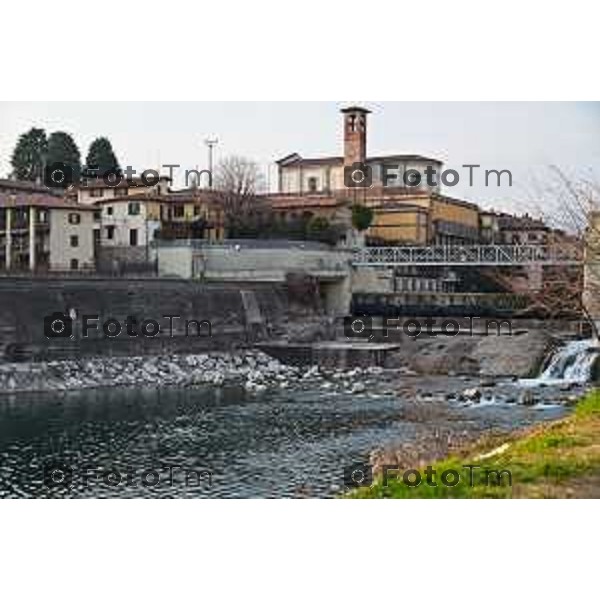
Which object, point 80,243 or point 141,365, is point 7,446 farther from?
point 80,243

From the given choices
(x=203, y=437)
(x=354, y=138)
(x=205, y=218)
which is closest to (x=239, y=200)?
(x=205, y=218)

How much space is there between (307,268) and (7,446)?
1058 cm

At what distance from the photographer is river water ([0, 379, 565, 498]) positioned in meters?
6.95

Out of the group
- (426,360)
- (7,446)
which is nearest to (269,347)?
(426,360)

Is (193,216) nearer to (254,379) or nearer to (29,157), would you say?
(29,157)

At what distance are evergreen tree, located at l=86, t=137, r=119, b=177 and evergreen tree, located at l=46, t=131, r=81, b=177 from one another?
0.27 meters

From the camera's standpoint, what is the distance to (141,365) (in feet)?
44.7

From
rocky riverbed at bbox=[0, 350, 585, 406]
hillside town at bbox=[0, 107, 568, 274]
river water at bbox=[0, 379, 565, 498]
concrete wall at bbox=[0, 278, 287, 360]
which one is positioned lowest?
river water at bbox=[0, 379, 565, 498]

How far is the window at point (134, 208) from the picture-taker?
1844 cm

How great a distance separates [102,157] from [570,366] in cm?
851

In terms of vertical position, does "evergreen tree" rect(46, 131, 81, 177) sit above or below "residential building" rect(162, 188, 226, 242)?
above

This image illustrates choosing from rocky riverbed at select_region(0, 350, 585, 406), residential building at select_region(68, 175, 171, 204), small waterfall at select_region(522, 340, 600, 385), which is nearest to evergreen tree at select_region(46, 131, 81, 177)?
residential building at select_region(68, 175, 171, 204)

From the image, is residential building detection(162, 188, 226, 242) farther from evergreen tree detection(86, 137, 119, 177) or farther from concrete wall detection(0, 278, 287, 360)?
concrete wall detection(0, 278, 287, 360)

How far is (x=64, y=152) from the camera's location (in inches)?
650
